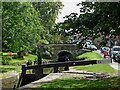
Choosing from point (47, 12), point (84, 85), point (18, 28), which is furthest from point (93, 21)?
point (47, 12)

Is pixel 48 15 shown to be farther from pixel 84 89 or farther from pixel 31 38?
pixel 84 89

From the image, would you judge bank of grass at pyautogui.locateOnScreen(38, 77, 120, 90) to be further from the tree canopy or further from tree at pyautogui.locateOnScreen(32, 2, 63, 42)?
tree at pyautogui.locateOnScreen(32, 2, 63, 42)

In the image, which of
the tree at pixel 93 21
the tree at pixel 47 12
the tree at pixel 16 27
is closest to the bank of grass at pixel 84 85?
the tree at pixel 93 21

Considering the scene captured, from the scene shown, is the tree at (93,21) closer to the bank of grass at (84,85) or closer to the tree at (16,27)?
the bank of grass at (84,85)

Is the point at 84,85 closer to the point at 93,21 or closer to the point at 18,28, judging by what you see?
the point at 93,21

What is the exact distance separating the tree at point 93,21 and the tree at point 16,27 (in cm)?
1089

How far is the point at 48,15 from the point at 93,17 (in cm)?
3615

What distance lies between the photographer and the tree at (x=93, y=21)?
23.5 ft

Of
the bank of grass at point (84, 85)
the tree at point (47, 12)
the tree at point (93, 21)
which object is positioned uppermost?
the tree at point (47, 12)

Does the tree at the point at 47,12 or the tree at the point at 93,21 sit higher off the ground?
the tree at the point at 47,12

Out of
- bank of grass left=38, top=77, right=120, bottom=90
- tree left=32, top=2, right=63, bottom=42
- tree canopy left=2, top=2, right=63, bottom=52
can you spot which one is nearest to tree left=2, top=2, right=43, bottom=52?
tree canopy left=2, top=2, right=63, bottom=52

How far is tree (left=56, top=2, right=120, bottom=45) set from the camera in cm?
717

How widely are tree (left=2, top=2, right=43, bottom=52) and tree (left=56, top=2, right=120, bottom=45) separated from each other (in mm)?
10887

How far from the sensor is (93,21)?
7.82m
